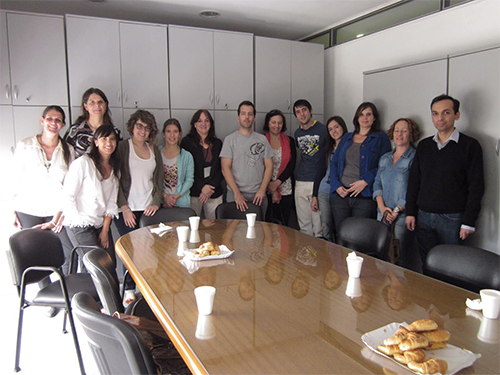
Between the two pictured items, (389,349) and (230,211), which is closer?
(389,349)

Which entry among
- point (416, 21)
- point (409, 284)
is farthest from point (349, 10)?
point (409, 284)

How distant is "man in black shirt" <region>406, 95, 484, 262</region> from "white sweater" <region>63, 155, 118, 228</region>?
9.01ft

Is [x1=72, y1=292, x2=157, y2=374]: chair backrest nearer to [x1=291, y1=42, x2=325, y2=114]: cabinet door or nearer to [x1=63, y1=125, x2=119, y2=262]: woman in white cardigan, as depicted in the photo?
[x1=63, y1=125, x2=119, y2=262]: woman in white cardigan

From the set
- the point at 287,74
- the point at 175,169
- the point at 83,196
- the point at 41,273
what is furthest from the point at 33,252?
the point at 287,74

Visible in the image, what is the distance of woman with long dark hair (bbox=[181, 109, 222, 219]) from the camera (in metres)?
4.17

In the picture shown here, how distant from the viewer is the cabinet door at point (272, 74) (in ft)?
16.1

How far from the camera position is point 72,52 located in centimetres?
397

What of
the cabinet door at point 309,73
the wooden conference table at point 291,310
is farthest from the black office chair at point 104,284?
the cabinet door at point 309,73

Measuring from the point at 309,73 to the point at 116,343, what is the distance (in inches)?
186

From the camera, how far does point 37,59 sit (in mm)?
3863

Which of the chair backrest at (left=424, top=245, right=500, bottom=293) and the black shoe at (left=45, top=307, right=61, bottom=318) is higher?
the chair backrest at (left=424, top=245, right=500, bottom=293)

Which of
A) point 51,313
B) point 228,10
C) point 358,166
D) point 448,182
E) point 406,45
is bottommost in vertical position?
point 51,313

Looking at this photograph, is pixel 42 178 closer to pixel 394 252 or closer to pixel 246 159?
pixel 246 159

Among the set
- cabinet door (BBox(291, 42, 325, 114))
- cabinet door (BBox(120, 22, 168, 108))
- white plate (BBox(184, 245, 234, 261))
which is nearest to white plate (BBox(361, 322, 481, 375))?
white plate (BBox(184, 245, 234, 261))
